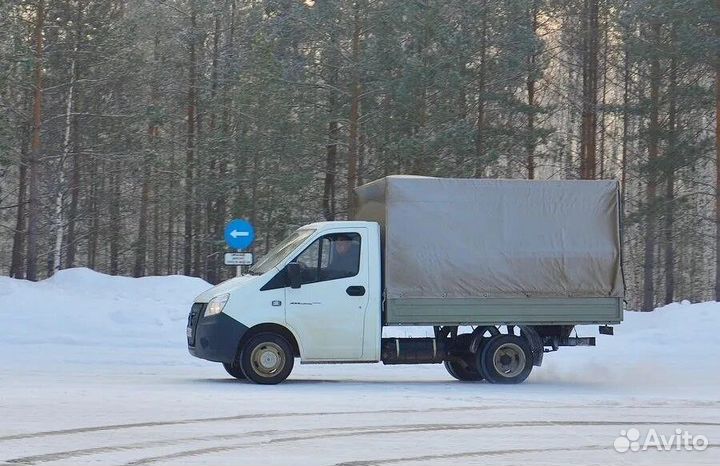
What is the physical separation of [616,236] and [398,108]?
21.2 metres

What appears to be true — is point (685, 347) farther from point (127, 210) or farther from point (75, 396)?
point (127, 210)

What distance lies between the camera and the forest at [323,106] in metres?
34.6

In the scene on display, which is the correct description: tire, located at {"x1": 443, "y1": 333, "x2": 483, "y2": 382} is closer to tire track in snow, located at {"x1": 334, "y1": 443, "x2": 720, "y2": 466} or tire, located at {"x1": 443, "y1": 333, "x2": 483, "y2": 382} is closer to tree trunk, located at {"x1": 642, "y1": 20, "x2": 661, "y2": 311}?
tire track in snow, located at {"x1": 334, "y1": 443, "x2": 720, "y2": 466}

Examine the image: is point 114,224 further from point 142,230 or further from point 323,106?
point 323,106

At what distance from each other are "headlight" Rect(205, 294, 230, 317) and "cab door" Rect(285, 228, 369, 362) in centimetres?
79

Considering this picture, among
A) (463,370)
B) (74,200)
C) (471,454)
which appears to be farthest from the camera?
(74,200)

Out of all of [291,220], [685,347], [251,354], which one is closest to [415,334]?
[251,354]

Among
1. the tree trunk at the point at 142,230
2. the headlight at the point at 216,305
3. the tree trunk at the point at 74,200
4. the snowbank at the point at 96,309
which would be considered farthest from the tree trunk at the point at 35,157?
the headlight at the point at 216,305

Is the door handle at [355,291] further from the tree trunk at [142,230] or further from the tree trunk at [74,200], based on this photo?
the tree trunk at [142,230]

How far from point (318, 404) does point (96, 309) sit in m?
12.2

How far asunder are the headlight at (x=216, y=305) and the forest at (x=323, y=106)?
626 inches

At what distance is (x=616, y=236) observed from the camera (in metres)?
16.2

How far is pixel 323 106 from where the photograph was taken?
1443 inches

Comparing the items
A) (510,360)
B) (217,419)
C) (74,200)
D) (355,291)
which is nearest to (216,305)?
(355,291)
